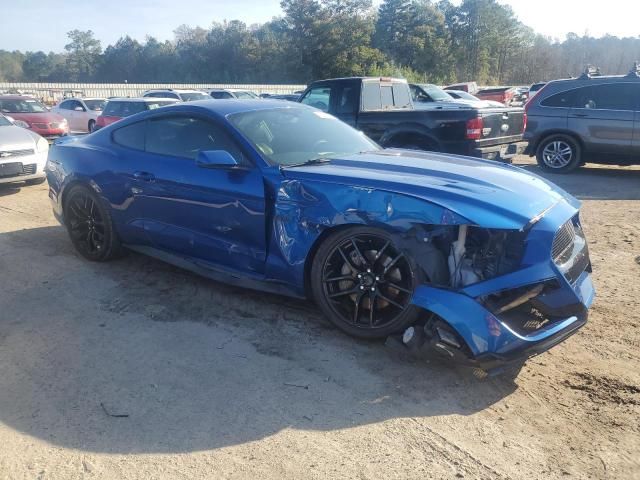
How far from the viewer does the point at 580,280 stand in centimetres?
344

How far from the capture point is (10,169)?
28.2 feet

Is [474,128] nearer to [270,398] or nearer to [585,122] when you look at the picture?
[585,122]

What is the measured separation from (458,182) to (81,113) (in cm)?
1819

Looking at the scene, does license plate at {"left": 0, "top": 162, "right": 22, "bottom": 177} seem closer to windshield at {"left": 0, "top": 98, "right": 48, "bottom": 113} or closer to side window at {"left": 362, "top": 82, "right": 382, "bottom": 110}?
side window at {"left": 362, "top": 82, "right": 382, "bottom": 110}

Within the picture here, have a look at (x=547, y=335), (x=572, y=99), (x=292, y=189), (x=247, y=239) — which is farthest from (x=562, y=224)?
(x=572, y=99)

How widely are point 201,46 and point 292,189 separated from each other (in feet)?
296

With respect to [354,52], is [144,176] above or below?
below

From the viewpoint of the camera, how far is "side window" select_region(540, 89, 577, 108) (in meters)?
10.2

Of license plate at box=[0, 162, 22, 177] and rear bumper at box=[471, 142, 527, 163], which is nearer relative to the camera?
rear bumper at box=[471, 142, 527, 163]

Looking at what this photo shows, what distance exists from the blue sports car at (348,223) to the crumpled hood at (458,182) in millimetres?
13

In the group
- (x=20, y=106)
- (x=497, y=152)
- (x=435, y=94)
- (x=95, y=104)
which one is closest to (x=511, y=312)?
(x=497, y=152)

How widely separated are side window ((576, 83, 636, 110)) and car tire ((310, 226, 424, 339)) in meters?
8.38

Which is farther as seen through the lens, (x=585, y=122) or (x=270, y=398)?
(x=585, y=122)

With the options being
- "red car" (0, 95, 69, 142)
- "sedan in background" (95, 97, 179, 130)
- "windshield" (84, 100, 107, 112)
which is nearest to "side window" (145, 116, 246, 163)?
→ "sedan in background" (95, 97, 179, 130)
